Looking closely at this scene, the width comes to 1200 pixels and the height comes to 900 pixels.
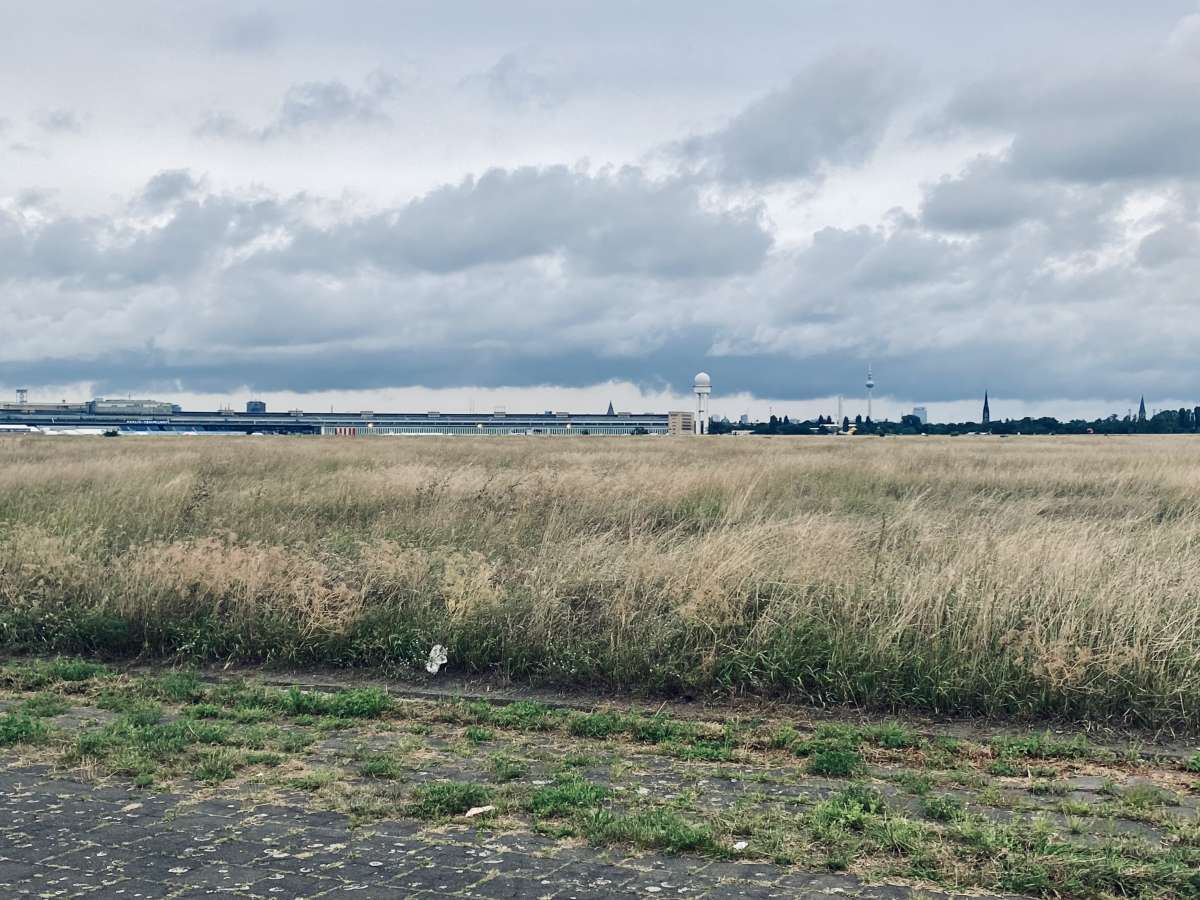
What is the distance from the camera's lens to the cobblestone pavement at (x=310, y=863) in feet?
16.2

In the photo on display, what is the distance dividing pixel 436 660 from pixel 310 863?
4.91m

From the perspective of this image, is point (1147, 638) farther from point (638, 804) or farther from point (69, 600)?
point (69, 600)

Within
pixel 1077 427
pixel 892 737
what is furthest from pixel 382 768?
pixel 1077 427

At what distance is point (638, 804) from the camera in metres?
6.19

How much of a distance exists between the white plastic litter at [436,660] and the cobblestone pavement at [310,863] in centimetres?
390

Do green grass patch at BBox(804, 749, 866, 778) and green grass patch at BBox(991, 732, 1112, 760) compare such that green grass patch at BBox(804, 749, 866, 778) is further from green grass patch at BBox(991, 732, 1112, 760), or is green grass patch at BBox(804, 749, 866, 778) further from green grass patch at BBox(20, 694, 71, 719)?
green grass patch at BBox(20, 694, 71, 719)

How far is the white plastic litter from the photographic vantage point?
10.1m

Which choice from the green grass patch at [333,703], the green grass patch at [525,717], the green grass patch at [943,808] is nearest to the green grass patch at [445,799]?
the green grass patch at [525,717]

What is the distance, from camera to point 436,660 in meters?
10.2

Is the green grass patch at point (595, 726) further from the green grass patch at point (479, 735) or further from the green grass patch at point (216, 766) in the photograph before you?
the green grass patch at point (216, 766)

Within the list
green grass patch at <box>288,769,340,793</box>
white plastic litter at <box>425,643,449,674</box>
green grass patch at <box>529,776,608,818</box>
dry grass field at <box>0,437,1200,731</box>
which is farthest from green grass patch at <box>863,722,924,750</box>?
white plastic litter at <box>425,643,449,674</box>

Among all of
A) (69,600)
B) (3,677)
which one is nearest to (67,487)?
(69,600)

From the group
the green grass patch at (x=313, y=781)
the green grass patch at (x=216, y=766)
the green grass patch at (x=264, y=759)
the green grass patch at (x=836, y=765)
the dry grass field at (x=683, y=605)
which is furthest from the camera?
the dry grass field at (x=683, y=605)

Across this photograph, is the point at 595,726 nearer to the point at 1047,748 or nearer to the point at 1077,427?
the point at 1047,748
